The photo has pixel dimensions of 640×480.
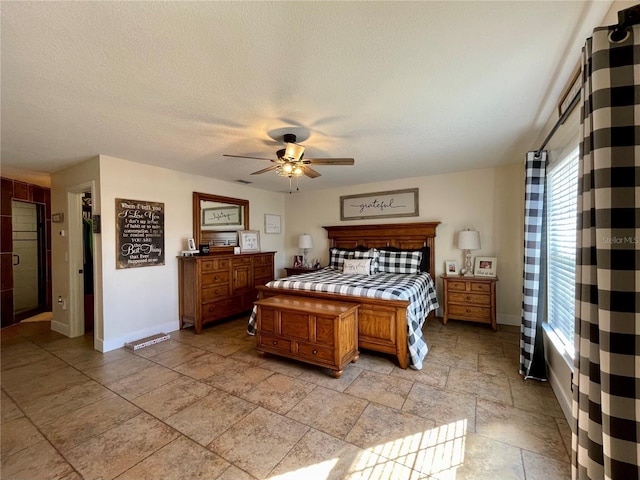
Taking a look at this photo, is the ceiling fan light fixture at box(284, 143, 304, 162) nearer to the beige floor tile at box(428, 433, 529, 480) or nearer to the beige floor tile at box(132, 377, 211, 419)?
the beige floor tile at box(132, 377, 211, 419)

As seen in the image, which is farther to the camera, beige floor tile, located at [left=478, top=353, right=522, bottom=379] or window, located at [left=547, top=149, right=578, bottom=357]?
beige floor tile, located at [left=478, top=353, right=522, bottom=379]

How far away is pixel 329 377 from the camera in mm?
2617

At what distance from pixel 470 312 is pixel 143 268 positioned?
473 centimetres

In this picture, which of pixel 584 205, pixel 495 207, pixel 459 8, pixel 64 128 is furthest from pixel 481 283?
pixel 64 128

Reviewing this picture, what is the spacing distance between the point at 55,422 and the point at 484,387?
3.52 meters

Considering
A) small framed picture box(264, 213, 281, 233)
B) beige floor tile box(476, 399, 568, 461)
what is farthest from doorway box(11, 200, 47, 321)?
beige floor tile box(476, 399, 568, 461)

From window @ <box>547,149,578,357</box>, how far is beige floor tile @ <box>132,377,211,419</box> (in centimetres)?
304

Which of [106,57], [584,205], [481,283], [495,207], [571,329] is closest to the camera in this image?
[584,205]

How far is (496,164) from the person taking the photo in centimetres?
394

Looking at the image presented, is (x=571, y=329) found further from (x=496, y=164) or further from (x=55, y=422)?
(x=55, y=422)

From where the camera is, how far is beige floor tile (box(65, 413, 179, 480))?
5.22ft

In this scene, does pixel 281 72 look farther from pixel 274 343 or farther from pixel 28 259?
pixel 28 259

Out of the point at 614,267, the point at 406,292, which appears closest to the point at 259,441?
the point at 406,292

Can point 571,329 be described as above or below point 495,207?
below
